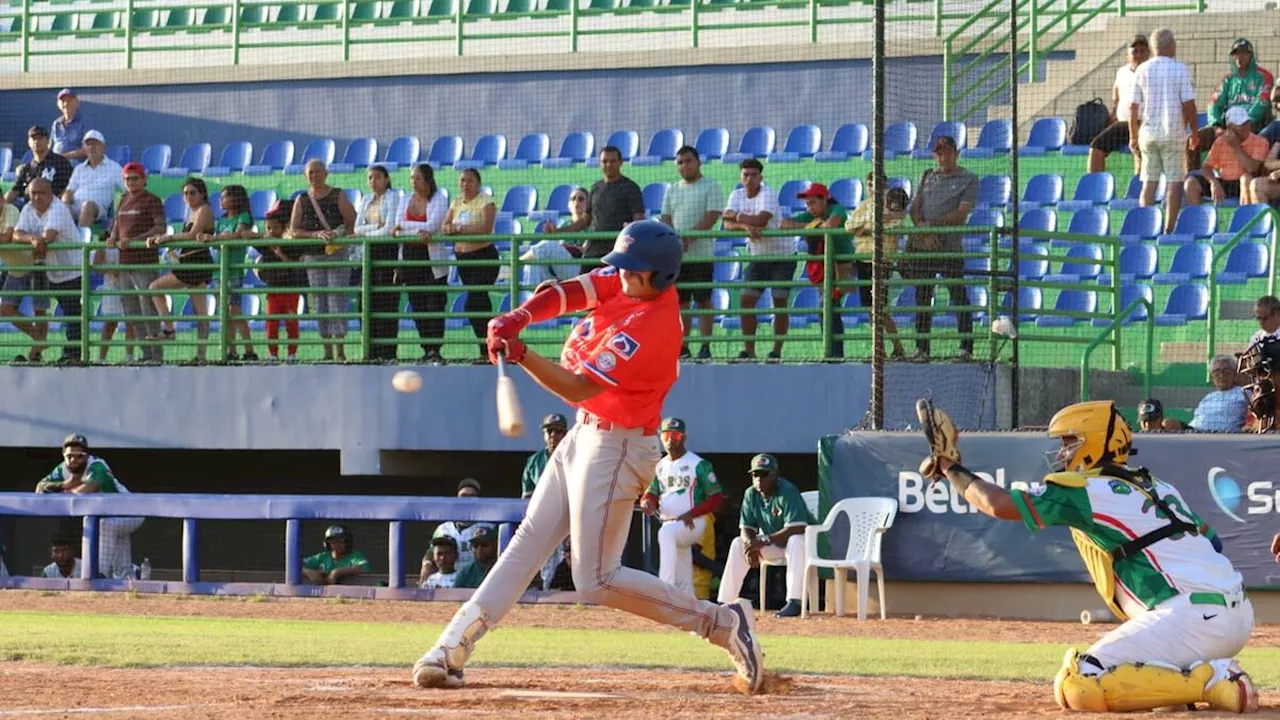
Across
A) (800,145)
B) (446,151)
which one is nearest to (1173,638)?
(800,145)

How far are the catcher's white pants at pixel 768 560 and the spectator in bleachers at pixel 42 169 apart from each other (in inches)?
375

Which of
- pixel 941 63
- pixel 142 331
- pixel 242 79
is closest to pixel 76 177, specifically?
pixel 142 331

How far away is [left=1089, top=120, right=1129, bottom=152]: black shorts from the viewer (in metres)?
19.9

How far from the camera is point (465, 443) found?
17.5 m

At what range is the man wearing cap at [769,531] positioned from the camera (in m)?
14.9

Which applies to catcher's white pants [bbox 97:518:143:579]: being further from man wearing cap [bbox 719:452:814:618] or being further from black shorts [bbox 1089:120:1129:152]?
black shorts [bbox 1089:120:1129:152]

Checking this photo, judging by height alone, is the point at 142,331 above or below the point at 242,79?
below

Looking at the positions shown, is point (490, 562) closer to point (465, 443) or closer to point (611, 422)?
point (465, 443)

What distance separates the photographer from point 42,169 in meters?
21.3

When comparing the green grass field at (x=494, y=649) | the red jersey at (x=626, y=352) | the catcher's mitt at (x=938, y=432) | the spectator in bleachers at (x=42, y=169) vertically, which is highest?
the spectator in bleachers at (x=42, y=169)

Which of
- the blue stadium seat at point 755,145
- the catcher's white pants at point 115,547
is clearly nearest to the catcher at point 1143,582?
the catcher's white pants at point 115,547

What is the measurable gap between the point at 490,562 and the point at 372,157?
9.21 meters

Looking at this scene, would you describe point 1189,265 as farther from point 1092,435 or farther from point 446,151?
point 1092,435

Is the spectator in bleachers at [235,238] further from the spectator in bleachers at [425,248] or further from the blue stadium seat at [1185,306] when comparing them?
the blue stadium seat at [1185,306]
